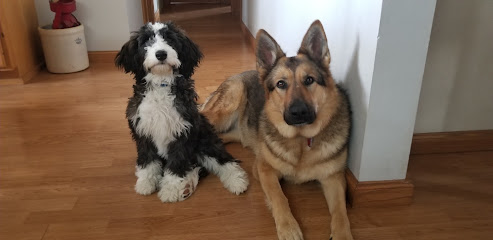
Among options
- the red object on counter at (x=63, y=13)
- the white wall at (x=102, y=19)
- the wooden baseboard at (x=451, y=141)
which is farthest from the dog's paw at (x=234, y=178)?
the white wall at (x=102, y=19)

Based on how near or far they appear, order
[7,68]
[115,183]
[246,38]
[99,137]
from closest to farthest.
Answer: [115,183], [99,137], [7,68], [246,38]

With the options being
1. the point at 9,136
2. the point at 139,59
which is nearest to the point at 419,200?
the point at 139,59

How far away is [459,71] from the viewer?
2119 mm

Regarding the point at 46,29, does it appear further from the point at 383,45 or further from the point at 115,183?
the point at 383,45

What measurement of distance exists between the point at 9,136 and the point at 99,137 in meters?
0.60

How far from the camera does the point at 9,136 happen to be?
2555mm

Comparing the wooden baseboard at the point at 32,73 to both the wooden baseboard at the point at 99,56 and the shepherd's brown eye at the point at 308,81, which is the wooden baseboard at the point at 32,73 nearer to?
the wooden baseboard at the point at 99,56

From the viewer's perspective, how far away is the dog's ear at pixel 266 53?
1.82 meters

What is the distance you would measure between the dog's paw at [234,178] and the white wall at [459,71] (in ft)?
3.51

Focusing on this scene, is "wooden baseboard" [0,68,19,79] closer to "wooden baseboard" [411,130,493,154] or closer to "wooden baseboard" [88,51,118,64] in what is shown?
"wooden baseboard" [88,51,118,64]

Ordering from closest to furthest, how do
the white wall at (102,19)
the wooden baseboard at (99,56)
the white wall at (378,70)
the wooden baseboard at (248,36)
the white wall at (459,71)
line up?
the white wall at (378,70) → the white wall at (459,71) → the white wall at (102,19) → the wooden baseboard at (99,56) → the wooden baseboard at (248,36)

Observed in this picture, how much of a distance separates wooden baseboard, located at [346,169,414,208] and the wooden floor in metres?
0.04

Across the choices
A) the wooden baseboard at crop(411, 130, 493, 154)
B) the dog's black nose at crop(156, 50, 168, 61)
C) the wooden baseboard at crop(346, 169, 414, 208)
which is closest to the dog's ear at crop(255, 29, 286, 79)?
the dog's black nose at crop(156, 50, 168, 61)

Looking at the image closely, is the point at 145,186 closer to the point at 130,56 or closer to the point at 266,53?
the point at 130,56
